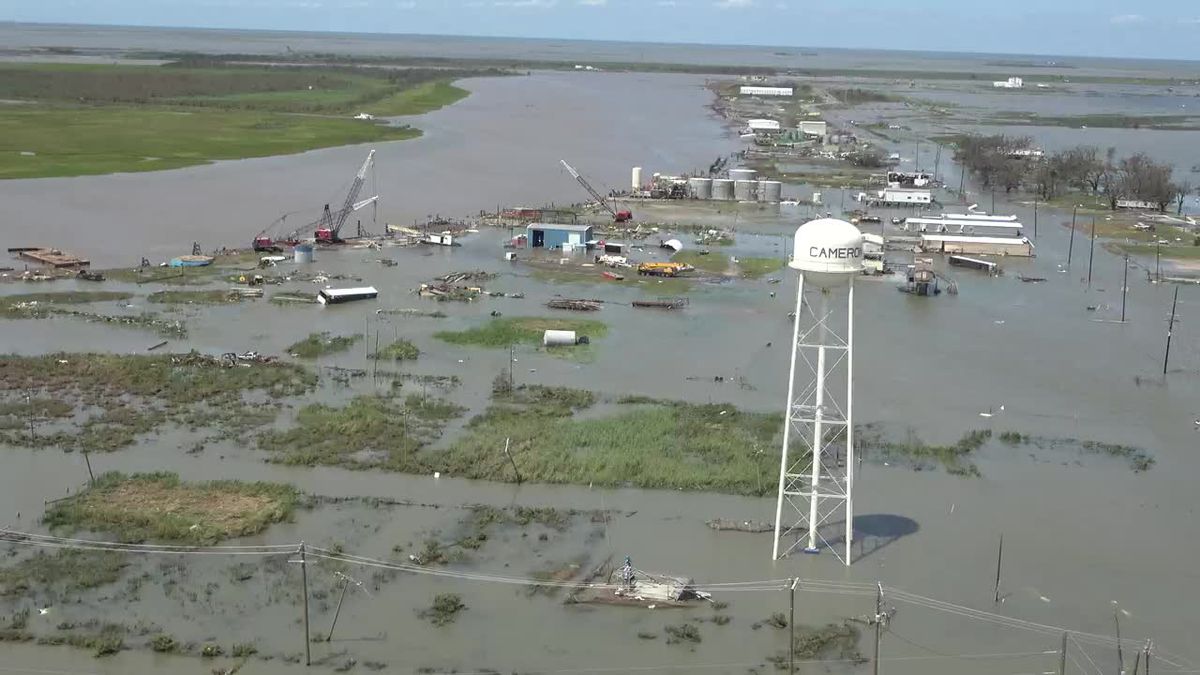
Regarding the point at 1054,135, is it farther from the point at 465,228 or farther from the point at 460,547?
the point at 460,547

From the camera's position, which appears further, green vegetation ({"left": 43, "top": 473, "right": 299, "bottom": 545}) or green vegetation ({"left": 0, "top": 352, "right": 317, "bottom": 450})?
green vegetation ({"left": 0, "top": 352, "right": 317, "bottom": 450})

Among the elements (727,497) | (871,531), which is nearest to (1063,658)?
(871,531)

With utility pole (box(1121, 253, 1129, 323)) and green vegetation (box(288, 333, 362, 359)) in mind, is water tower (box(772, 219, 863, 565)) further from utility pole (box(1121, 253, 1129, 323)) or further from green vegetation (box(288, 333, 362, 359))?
A: utility pole (box(1121, 253, 1129, 323))

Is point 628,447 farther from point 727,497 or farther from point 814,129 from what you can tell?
point 814,129

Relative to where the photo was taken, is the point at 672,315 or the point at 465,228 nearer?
the point at 672,315

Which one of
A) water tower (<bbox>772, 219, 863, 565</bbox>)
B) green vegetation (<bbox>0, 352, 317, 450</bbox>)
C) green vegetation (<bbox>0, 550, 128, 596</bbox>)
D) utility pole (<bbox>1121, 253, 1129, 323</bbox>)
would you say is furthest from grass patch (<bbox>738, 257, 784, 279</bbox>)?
green vegetation (<bbox>0, 550, 128, 596</bbox>)

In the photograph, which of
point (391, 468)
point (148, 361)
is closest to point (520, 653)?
point (391, 468)

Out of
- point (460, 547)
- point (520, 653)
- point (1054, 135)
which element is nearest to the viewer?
point (520, 653)
